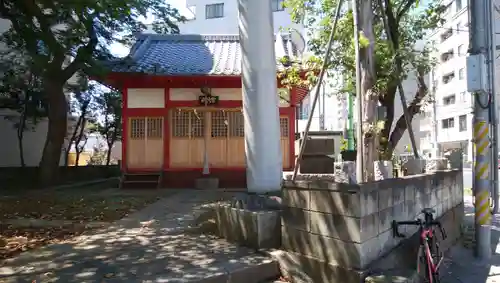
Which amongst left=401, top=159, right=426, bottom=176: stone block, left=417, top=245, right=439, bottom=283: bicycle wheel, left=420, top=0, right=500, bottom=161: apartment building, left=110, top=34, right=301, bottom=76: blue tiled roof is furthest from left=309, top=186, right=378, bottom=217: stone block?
left=420, top=0, right=500, bottom=161: apartment building

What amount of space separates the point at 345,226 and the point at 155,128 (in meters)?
11.6

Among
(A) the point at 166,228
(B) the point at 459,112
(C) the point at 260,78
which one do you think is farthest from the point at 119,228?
(B) the point at 459,112

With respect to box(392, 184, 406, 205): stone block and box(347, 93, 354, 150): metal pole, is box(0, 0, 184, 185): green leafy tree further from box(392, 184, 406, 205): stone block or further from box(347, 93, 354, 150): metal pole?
box(347, 93, 354, 150): metal pole

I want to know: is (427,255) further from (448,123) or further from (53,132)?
(448,123)

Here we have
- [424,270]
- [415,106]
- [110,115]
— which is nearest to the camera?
[424,270]

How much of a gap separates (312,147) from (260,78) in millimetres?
7008

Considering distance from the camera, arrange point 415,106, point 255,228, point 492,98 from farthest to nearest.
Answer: point 415,106, point 492,98, point 255,228

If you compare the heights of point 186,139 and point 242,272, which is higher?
point 186,139

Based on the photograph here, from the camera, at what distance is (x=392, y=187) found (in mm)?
5223

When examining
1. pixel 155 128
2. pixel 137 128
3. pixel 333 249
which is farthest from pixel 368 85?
pixel 137 128

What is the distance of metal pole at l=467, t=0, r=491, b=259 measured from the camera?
7254mm

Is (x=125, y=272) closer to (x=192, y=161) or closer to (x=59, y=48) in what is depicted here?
(x=59, y=48)

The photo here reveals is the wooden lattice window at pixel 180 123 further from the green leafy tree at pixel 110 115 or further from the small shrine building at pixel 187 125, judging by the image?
the green leafy tree at pixel 110 115

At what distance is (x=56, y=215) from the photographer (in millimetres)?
8930
